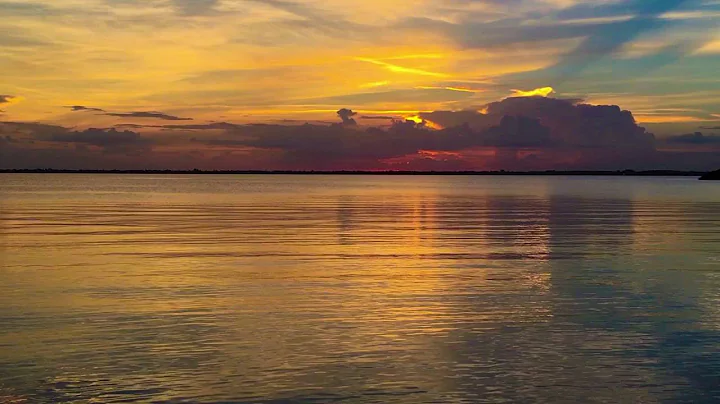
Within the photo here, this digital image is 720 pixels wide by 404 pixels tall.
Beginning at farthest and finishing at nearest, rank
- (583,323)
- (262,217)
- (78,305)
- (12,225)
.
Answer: (262,217) → (12,225) → (78,305) → (583,323)

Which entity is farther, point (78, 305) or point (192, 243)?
point (192, 243)

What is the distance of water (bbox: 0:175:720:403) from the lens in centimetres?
1368

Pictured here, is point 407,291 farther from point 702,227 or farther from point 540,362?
point 702,227

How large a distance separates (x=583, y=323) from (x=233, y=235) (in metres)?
25.4

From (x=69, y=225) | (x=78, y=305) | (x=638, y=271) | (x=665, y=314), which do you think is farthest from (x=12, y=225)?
(x=665, y=314)

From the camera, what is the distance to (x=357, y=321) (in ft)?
62.3

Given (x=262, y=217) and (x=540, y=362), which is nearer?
(x=540, y=362)

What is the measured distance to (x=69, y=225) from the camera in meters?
47.8

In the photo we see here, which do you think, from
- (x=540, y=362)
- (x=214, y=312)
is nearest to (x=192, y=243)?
(x=214, y=312)

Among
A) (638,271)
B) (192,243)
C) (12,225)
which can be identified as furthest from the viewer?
(12,225)

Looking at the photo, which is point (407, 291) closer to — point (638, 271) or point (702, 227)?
point (638, 271)

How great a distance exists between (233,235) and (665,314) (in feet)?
83.9

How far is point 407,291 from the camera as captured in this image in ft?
76.7

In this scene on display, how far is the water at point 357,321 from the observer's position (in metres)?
13.7
